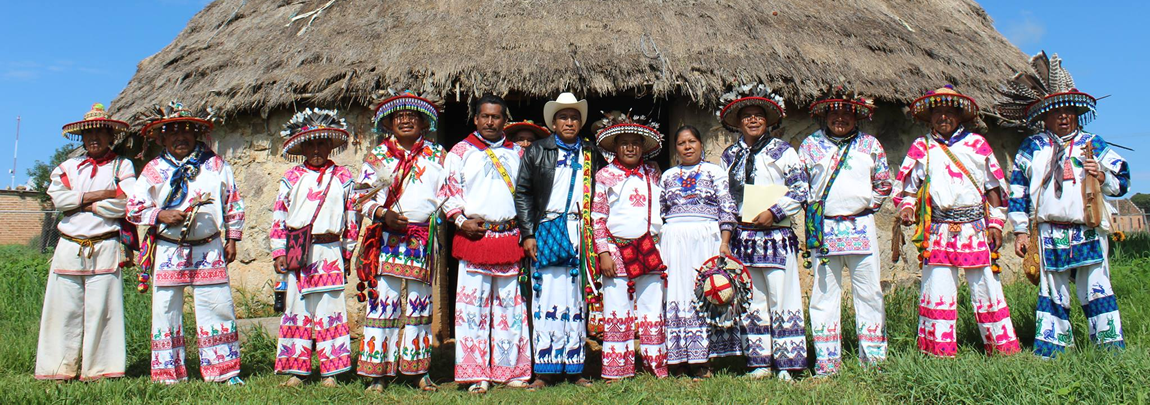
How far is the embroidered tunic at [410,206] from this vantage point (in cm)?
391

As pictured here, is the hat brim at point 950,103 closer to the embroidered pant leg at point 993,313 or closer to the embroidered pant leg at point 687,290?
the embroidered pant leg at point 993,313

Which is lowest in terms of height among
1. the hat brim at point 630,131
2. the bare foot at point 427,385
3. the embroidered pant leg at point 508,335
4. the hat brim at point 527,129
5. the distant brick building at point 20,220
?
the bare foot at point 427,385

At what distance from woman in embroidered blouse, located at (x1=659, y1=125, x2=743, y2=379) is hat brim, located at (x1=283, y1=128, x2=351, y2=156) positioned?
1832 millimetres

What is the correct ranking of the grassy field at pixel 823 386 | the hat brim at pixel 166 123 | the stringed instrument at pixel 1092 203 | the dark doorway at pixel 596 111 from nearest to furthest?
the grassy field at pixel 823 386 → the stringed instrument at pixel 1092 203 → the hat brim at pixel 166 123 → the dark doorway at pixel 596 111

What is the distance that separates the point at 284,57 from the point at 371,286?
11.0ft

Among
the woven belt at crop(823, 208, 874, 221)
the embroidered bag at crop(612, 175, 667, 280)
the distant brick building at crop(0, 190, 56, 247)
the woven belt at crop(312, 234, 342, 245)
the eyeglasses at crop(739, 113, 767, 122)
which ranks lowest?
the embroidered bag at crop(612, 175, 667, 280)

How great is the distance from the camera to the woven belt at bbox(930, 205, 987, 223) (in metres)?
3.97

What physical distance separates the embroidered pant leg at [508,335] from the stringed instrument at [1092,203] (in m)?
2.98

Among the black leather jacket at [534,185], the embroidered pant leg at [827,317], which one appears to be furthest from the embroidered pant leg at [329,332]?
the embroidered pant leg at [827,317]

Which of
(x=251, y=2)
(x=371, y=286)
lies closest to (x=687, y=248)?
(x=371, y=286)

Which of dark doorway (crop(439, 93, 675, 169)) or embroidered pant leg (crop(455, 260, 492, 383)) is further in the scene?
dark doorway (crop(439, 93, 675, 169))

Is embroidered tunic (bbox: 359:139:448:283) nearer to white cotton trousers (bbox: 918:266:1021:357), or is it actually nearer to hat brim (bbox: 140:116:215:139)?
hat brim (bbox: 140:116:215:139)

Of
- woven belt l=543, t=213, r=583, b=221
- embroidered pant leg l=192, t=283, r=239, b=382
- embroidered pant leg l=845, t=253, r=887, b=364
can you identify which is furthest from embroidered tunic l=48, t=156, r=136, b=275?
embroidered pant leg l=845, t=253, r=887, b=364

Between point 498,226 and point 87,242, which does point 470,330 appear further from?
point 87,242
